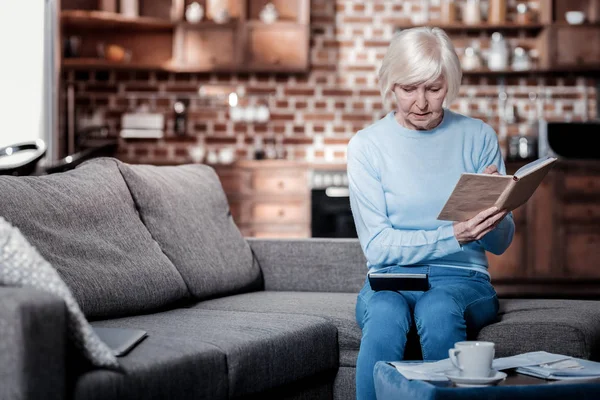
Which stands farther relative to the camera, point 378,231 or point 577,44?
point 577,44

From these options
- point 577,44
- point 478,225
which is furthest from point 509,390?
point 577,44

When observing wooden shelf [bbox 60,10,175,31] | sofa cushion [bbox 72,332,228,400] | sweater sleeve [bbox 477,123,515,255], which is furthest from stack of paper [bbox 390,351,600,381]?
wooden shelf [bbox 60,10,175,31]

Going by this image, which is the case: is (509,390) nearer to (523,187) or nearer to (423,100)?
(523,187)

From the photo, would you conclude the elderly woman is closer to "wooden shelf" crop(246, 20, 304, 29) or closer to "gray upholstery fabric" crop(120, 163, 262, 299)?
"gray upholstery fabric" crop(120, 163, 262, 299)

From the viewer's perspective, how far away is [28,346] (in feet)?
4.53

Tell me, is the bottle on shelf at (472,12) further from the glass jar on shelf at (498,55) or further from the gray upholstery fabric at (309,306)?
the gray upholstery fabric at (309,306)

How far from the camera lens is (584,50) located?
588 centimetres

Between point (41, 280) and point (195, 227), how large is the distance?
1245 millimetres

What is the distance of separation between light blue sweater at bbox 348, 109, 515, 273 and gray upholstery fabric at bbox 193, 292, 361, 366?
0.59ft

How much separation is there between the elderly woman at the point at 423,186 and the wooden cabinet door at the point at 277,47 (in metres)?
3.49

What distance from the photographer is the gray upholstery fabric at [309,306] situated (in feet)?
7.72

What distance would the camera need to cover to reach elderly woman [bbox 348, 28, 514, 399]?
2.17m

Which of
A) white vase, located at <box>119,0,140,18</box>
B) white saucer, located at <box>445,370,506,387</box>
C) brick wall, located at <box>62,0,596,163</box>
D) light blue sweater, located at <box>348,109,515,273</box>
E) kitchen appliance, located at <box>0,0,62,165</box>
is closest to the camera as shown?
white saucer, located at <box>445,370,506,387</box>

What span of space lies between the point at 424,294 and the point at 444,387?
27.0 inches
